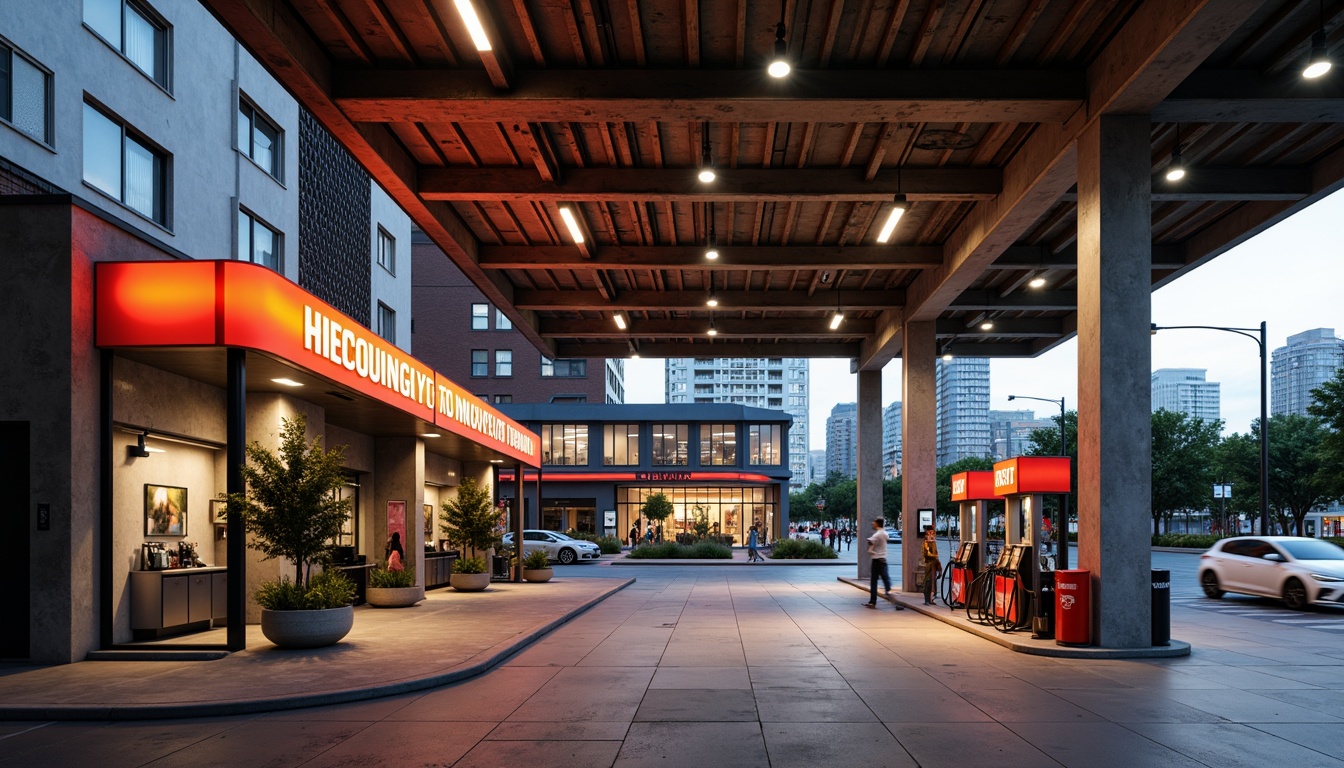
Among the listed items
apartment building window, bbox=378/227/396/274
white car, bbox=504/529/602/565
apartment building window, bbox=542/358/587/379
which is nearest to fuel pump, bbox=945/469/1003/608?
white car, bbox=504/529/602/565

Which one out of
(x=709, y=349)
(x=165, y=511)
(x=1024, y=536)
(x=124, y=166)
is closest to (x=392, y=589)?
(x=165, y=511)

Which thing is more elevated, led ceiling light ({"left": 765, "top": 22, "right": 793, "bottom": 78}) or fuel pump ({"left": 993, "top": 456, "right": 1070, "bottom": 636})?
led ceiling light ({"left": 765, "top": 22, "right": 793, "bottom": 78})

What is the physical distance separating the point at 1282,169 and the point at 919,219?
6.22m

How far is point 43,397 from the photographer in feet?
42.2

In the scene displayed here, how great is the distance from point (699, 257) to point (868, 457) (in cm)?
1271

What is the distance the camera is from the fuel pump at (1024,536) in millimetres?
16141

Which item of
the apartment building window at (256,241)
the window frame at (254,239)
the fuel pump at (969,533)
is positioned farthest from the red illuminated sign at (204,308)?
the apartment building window at (256,241)

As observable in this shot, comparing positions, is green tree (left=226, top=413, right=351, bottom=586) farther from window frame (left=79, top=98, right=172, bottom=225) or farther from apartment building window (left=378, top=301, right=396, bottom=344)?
apartment building window (left=378, top=301, right=396, bottom=344)

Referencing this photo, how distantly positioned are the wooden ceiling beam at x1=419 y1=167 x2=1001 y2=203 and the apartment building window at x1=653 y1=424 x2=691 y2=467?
5290 centimetres

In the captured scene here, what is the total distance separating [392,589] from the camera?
21.7 meters

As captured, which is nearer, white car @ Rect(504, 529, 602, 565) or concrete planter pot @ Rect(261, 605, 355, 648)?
concrete planter pot @ Rect(261, 605, 355, 648)

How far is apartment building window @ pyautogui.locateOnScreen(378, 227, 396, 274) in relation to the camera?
42.9 meters

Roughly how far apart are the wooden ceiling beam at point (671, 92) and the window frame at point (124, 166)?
456 inches

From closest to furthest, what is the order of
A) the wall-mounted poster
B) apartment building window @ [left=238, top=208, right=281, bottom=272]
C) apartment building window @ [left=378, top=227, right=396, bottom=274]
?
the wall-mounted poster, apartment building window @ [left=238, top=208, right=281, bottom=272], apartment building window @ [left=378, top=227, right=396, bottom=274]
